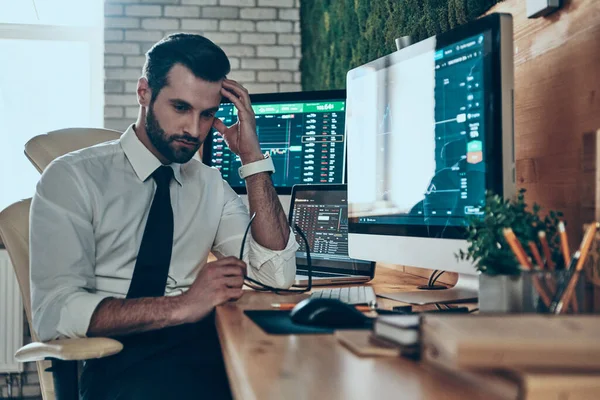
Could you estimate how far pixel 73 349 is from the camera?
1.26 meters

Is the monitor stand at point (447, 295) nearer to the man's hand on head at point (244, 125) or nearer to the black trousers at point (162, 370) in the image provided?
the black trousers at point (162, 370)

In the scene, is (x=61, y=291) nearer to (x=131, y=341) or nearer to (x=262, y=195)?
(x=131, y=341)

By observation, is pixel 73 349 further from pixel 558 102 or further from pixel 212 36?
pixel 212 36

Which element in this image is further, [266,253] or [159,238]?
[266,253]

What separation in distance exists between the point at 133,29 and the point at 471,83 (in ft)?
10.9

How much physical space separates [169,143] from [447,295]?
2.59 ft

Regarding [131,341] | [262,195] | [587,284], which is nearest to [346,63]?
[262,195]

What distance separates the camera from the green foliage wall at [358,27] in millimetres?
1915

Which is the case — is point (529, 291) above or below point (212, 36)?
below

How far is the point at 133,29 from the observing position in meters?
4.16

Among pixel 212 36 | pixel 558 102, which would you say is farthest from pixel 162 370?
pixel 212 36

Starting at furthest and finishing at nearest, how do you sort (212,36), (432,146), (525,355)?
(212,36) → (432,146) → (525,355)

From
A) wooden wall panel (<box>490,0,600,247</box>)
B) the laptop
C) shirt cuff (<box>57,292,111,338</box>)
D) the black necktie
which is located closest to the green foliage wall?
wooden wall panel (<box>490,0,600,247</box>)

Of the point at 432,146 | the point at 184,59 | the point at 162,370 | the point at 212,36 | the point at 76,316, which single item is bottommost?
the point at 162,370
